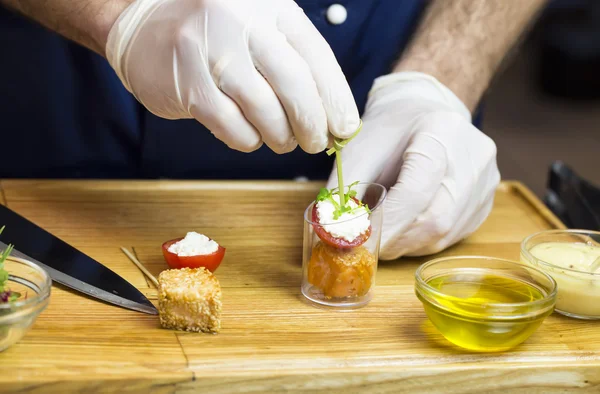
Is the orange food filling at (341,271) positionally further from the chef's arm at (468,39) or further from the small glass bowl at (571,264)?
the chef's arm at (468,39)

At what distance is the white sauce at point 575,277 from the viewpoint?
1331mm

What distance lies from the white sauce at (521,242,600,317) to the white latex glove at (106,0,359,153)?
0.45 metres

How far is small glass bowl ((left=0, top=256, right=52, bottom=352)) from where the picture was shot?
1110 millimetres

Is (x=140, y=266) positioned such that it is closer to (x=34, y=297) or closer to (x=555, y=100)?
(x=34, y=297)

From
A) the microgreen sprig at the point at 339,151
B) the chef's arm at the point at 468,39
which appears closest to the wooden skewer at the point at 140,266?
the microgreen sprig at the point at 339,151

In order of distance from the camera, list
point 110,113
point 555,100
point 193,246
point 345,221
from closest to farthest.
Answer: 1. point 345,221
2. point 193,246
3. point 110,113
4. point 555,100

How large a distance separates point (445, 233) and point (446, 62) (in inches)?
23.0

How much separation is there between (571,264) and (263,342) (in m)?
0.60

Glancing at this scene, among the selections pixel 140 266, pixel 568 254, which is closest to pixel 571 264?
pixel 568 254

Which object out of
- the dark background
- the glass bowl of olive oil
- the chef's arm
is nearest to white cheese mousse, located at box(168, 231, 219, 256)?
the glass bowl of olive oil

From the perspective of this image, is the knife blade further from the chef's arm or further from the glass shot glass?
the chef's arm

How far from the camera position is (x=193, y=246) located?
1.46 m

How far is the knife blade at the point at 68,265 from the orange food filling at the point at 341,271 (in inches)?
11.9

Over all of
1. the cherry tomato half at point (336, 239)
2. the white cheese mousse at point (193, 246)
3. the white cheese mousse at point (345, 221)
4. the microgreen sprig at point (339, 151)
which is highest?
the microgreen sprig at point (339, 151)
